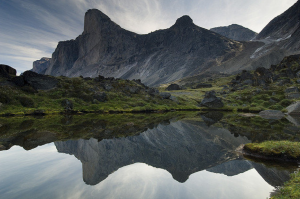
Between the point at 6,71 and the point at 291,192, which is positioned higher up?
the point at 6,71

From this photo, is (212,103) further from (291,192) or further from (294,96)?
(291,192)

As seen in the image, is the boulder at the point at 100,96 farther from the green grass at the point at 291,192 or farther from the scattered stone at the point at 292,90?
the scattered stone at the point at 292,90

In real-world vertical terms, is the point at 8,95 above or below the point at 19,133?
above

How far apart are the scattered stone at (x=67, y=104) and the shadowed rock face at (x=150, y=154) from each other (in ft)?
114

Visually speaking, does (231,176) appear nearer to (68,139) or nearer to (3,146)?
(68,139)

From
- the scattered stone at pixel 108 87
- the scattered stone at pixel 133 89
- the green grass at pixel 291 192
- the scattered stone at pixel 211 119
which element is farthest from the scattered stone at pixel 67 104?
the green grass at pixel 291 192

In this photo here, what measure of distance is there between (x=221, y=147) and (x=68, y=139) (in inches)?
692

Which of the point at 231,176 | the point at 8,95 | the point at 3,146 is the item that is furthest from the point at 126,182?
the point at 8,95

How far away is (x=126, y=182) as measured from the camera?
33.5ft

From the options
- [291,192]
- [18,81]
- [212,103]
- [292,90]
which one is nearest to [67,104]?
[18,81]

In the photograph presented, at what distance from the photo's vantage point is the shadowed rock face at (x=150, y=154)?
12.2 m

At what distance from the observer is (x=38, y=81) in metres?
56.8

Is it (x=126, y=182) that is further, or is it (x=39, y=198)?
(x=126, y=182)

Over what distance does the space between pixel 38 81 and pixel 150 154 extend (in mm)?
57094
